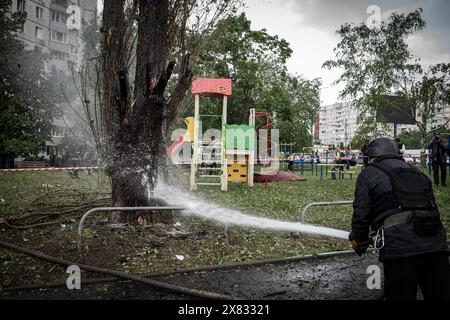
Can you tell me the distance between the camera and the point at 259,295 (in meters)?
4.86

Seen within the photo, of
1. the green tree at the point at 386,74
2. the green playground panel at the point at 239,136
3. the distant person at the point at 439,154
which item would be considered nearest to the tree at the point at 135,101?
the green playground panel at the point at 239,136

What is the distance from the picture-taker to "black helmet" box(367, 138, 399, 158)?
11.9 feet

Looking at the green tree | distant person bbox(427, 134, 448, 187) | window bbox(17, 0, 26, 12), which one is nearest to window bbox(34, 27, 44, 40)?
window bbox(17, 0, 26, 12)

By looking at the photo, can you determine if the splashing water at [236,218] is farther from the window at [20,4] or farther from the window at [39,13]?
the window at [39,13]

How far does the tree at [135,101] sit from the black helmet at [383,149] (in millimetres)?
4218

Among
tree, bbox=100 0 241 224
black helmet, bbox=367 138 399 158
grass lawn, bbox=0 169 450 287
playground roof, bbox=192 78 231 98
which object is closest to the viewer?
black helmet, bbox=367 138 399 158

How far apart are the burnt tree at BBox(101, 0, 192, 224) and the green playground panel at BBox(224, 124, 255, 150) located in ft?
23.0

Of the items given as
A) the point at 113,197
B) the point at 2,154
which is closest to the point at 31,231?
the point at 113,197

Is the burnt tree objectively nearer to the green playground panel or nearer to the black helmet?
the black helmet

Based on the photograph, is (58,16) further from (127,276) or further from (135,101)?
(127,276)

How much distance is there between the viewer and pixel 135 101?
25.0 feet

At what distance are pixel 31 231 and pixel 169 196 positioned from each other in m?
2.95

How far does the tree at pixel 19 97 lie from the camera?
3275 cm

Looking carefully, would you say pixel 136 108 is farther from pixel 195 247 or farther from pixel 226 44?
pixel 226 44
